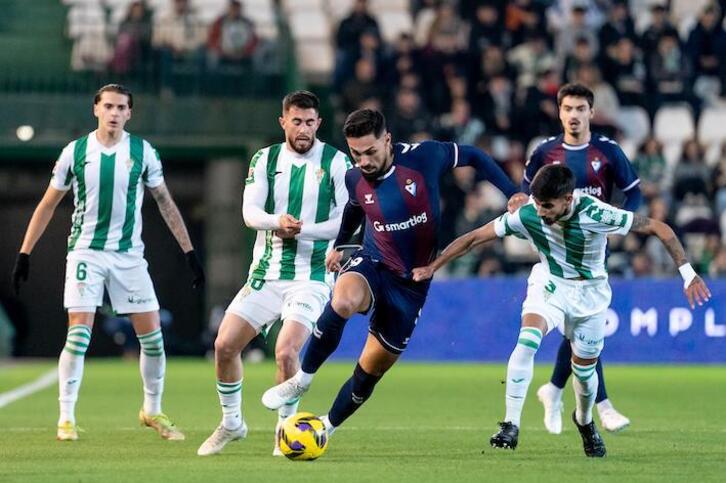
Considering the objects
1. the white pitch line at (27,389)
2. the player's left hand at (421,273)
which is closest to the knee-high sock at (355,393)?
the player's left hand at (421,273)

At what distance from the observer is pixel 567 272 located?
849cm

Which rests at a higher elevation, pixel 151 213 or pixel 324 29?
pixel 324 29

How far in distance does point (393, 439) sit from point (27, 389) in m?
6.44

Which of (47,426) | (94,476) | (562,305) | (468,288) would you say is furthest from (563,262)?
(468,288)

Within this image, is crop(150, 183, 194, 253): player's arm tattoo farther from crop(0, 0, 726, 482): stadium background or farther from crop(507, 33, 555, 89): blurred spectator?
crop(507, 33, 555, 89): blurred spectator

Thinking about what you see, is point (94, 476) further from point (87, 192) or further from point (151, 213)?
point (151, 213)

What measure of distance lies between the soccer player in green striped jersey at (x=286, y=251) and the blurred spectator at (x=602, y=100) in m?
11.8

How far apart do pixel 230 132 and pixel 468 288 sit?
4.16m

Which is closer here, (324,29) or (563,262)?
(563,262)

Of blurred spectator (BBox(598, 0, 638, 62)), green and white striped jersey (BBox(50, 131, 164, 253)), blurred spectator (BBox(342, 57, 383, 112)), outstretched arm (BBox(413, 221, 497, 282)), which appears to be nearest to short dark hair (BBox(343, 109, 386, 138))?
outstretched arm (BBox(413, 221, 497, 282))

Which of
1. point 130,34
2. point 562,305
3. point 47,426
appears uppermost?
point 130,34

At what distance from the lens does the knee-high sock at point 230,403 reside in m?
8.45

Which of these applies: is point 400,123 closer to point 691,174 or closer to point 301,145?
point 691,174

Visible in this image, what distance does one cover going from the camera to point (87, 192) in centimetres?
962
